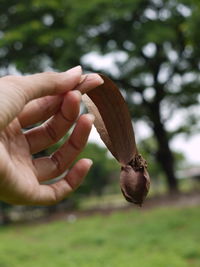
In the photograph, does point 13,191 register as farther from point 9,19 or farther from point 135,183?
point 9,19

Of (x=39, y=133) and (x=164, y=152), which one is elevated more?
(x=39, y=133)

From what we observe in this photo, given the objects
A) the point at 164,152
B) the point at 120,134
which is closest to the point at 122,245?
the point at 120,134

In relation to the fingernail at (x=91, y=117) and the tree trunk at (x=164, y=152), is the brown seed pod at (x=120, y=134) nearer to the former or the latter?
the fingernail at (x=91, y=117)

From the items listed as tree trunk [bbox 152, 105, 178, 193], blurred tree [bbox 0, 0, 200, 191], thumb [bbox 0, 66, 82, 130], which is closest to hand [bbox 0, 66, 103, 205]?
thumb [bbox 0, 66, 82, 130]

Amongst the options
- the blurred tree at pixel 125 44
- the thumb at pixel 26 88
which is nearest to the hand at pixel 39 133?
the thumb at pixel 26 88

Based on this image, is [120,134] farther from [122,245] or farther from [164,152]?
[164,152]

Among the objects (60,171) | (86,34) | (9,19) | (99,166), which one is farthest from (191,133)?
(60,171)

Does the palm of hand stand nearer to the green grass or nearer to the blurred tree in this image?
the green grass
